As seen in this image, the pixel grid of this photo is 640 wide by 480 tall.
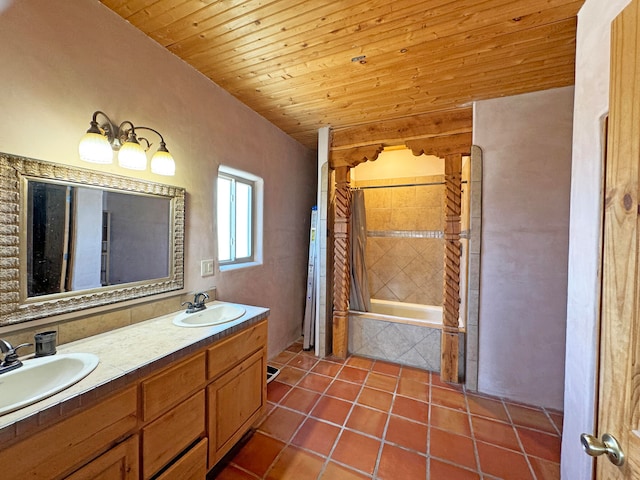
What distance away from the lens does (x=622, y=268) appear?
54 centimetres

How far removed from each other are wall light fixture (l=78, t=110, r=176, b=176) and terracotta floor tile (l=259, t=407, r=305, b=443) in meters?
1.84

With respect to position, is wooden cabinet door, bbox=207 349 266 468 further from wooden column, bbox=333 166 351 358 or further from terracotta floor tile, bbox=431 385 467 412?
terracotta floor tile, bbox=431 385 467 412

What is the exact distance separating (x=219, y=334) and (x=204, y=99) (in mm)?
1706

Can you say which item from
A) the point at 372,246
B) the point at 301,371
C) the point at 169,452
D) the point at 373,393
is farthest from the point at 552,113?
the point at 169,452

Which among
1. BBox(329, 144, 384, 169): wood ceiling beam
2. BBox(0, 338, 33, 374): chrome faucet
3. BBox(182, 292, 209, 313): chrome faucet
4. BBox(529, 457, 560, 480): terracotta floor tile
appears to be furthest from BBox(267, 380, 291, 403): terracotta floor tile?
BBox(329, 144, 384, 169): wood ceiling beam

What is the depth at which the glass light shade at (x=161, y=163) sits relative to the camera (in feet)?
4.88

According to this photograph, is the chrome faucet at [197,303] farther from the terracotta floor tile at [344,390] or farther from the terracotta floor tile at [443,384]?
the terracotta floor tile at [443,384]

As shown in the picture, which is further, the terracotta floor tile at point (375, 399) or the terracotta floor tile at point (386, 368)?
the terracotta floor tile at point (386, 368)

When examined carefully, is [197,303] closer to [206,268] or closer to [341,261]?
[206,268]

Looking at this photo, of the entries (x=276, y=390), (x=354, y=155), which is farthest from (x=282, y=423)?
(x=354, y=155)

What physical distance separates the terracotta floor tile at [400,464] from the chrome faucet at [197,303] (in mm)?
1501

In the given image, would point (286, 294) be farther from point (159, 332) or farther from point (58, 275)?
point (58, 275)

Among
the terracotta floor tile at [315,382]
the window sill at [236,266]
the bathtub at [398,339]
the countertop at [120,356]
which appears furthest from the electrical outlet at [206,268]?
the bathtub at [398,339]

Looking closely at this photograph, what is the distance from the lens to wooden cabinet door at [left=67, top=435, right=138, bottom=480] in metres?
0.86
